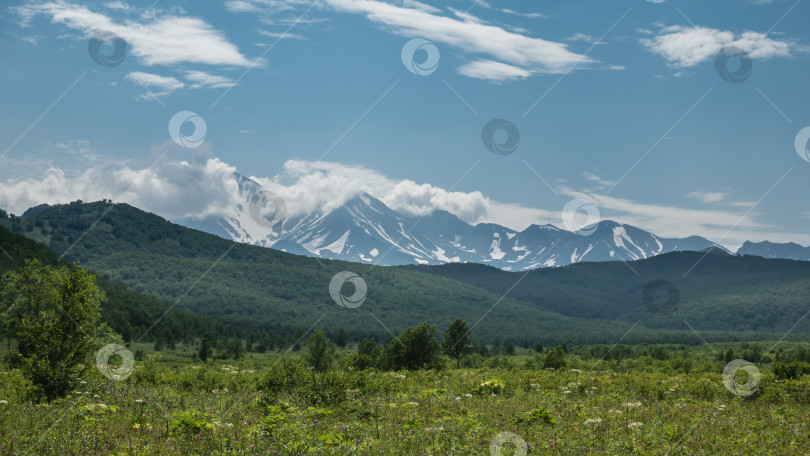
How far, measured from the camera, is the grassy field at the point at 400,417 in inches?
490

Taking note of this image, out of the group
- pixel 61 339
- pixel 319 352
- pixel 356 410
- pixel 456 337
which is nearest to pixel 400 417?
pixel 356 410

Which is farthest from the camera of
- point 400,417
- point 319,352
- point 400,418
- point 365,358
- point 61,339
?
point 365,358

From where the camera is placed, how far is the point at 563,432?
14305mm

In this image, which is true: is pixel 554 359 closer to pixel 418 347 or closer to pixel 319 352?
pixel 418 347

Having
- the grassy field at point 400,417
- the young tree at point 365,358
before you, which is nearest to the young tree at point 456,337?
the young tree at point 365,358

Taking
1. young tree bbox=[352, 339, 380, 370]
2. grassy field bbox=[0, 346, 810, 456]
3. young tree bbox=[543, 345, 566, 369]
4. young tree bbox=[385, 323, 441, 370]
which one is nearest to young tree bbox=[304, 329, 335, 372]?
young tree bbox=[352, 339, 380, 370]

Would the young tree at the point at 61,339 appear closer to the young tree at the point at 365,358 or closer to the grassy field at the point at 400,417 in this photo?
the grassy field at the point at 400,417

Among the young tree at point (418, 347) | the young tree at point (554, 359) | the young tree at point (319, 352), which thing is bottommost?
the young tree at point (319, 352)

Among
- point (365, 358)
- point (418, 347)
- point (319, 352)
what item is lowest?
point (319, 352)

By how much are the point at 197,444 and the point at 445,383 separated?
1581cm

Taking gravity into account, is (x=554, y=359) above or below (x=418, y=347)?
above

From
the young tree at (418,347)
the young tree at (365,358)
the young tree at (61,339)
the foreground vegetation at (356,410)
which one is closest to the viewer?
the foreground vegetation at (356,410)

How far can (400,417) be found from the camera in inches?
656

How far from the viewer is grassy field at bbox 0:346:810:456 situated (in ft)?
40.8
